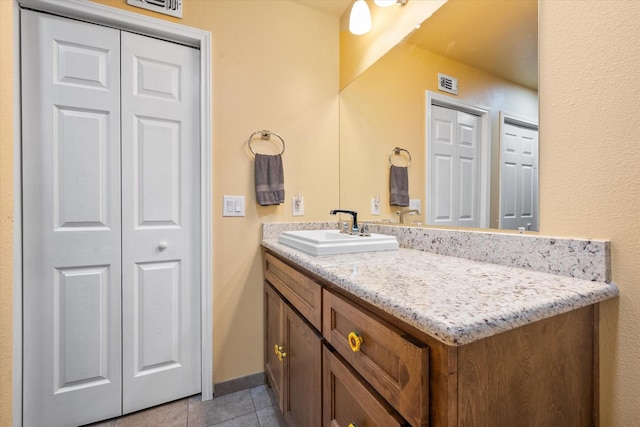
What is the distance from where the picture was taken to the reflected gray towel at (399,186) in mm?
1465

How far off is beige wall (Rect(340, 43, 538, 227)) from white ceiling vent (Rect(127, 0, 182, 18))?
1.03 m

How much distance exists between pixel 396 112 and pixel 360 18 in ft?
1.99

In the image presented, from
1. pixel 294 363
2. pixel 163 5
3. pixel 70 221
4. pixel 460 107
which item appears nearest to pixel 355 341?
pixel 294 363

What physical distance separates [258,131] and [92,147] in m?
0.82

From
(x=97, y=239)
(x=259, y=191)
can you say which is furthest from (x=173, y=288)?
(x=259, y=191)

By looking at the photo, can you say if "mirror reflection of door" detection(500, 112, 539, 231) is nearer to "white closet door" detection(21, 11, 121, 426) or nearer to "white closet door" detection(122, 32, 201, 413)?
"white closet door" detection(122, 32, 201, 413)

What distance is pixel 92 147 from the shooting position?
1.38m

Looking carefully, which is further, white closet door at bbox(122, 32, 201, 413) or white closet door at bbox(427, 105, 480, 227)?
white closet door at bbox(122, 32, 201, 413)

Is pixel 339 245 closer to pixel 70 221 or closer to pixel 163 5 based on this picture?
pixel 70 221

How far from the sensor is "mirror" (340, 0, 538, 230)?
0.92 m

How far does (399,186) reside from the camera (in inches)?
59.4

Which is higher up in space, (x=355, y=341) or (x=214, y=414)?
(x=355, y=341)

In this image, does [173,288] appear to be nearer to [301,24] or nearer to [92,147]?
[92,147]

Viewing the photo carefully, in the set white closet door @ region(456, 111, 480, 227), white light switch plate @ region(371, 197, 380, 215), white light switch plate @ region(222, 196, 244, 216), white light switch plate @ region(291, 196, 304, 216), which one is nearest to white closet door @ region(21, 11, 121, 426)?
white light switch plate @ region(222, 196, 244, 216)
